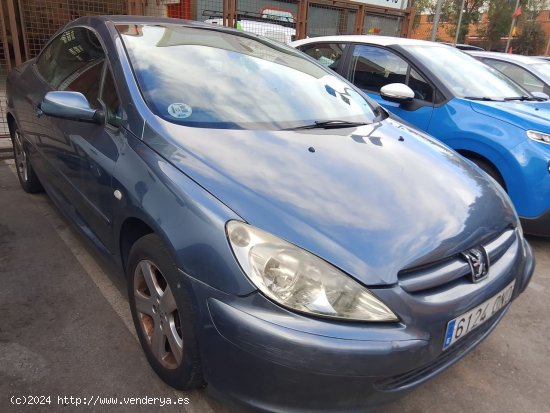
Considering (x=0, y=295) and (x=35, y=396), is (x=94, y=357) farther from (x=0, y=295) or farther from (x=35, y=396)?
(x=0, y=295)

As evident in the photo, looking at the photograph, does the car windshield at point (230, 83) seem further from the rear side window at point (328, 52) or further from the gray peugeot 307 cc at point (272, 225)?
the rear side window at point (328, 52)

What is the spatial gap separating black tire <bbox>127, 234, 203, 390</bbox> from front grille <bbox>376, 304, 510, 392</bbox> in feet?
2.22

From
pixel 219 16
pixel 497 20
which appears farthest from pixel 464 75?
pixel 497 20

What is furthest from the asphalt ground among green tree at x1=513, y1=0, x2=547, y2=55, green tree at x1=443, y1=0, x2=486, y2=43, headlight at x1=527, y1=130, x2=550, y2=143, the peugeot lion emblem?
green tree at x1=513, y1=0, x2=547, y2=55

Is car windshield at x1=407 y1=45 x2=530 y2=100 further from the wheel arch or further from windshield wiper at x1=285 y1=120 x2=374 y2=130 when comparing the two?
the wheel arch

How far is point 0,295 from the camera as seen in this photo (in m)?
2.44

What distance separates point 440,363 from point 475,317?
21cm

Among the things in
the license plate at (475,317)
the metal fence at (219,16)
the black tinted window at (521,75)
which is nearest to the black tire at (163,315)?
the license plate at (475,317)

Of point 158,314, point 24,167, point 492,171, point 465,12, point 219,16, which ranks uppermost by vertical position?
point 465,12

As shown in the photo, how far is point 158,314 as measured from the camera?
1796 millimetres

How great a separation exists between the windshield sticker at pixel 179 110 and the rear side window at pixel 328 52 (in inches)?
110

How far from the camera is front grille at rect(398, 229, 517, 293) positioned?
1456mm

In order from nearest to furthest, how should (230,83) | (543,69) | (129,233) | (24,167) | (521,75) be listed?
(129,233)
(230,83)
(24,167)
(521,75)
(543,69)

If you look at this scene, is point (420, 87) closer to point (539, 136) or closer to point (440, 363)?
point (539, 136)
